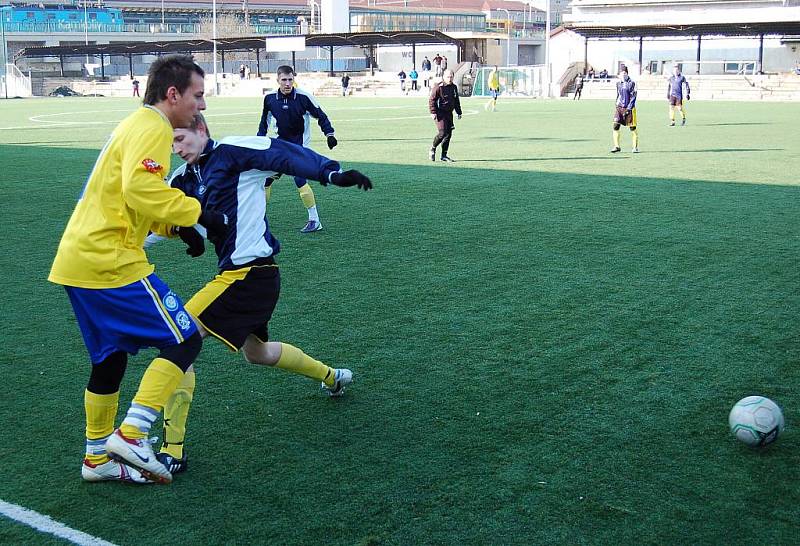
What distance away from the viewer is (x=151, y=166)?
3.65m

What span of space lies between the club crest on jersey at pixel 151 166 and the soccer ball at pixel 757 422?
2.93 metres

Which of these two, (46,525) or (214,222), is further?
(214,222)

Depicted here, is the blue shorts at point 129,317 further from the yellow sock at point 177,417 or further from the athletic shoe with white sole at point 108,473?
the athletic shoe with white sole at point 108,473

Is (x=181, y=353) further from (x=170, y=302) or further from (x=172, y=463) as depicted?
(x=172, y=463)

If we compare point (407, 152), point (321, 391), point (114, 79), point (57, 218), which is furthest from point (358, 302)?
point (114, 79)

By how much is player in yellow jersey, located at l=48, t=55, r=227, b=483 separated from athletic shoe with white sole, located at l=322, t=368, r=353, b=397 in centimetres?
116

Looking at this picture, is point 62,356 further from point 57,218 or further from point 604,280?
point 57,218

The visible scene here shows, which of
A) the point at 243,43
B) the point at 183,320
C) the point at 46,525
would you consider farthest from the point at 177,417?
the point at 243,43

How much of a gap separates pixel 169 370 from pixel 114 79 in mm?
77671

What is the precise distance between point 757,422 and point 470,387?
161 centimetres

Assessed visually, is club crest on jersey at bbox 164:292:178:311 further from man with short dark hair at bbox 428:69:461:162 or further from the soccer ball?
man with short dark hair at bbox 428:69:461:162

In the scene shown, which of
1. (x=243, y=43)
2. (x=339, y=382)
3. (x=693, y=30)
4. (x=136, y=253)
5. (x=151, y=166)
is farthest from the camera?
(x=243, y=43)

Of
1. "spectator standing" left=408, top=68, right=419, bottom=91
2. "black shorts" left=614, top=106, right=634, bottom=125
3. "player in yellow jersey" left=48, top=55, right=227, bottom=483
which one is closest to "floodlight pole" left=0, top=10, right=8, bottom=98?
"spectator standing" left=408, top=68, right=419, bottom=91

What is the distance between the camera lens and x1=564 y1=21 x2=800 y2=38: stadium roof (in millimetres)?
50281
